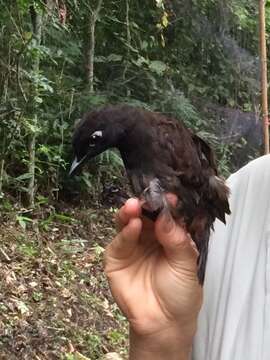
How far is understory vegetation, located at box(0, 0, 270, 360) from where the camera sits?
154 inches

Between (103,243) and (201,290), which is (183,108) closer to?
(103,243)

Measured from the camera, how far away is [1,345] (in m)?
3.31

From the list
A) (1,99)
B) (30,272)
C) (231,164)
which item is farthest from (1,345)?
(231,164)

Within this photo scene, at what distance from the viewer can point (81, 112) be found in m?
5.59

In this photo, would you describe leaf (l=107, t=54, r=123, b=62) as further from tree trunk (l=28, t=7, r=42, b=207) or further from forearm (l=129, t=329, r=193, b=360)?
forearm (l=129, t=329, r=193, b=360)

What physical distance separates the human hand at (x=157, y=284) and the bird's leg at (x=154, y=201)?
0.04 meters

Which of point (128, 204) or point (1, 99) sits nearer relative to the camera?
point (128, 204)

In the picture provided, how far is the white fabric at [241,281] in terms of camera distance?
1.16 meters

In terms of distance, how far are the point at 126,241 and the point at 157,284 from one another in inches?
4.0

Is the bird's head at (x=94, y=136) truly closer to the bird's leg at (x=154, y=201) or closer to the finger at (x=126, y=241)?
the bird's leg at (x=154, y=201)

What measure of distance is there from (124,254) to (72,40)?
4.97 metres

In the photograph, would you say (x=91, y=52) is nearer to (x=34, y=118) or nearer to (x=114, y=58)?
(x=114, y=58)

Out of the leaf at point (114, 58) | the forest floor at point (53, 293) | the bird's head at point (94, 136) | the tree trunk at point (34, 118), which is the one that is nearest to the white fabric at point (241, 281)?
the bird's head at point (94, 136)

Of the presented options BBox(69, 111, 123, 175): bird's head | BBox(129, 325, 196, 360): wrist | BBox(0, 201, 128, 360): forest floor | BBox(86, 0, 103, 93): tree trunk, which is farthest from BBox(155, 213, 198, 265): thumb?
BBox(86, 0, 103, 93): tree trunk
